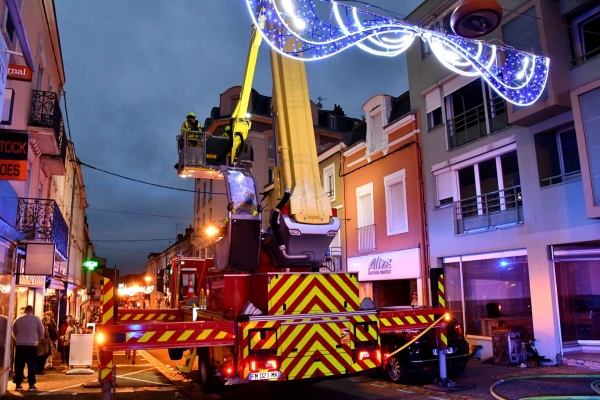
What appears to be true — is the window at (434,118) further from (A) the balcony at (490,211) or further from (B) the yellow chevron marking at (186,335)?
(B) the yellow chevron marking at (186,335)

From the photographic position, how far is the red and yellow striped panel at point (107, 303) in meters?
6.95

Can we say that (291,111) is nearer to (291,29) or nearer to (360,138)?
(291,29)

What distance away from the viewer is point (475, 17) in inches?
303

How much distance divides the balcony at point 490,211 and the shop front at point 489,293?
84cm

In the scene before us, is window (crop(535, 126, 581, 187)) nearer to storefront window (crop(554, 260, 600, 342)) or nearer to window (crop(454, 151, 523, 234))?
window (crop(454, 151, 523, 234))

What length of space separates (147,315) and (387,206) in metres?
10.3

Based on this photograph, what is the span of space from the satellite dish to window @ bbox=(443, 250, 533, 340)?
7268mm

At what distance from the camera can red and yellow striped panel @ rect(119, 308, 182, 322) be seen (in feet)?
32.5

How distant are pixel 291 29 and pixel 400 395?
6.79 m

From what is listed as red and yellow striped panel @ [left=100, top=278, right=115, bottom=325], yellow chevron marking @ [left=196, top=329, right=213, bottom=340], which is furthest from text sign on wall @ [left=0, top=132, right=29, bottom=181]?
yellow chevron marking @ [left=196, top=329, right=213, bottom=340]

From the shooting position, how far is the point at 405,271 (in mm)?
16859

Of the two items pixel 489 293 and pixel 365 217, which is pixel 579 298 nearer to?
pixel 489 293

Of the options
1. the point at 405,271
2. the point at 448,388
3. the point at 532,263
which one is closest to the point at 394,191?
the point at 405,271

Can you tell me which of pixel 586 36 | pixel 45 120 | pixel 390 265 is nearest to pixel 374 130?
pixel 390 265
